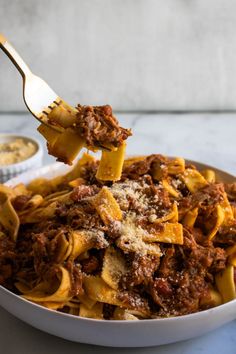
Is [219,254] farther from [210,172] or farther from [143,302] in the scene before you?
[210,172]

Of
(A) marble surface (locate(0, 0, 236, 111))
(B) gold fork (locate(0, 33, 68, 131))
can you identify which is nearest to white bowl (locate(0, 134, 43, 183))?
(B) gold fork (locate(0, 33, 68, 131))

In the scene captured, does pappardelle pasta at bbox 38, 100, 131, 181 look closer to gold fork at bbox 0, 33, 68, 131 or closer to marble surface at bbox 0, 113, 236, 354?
gold fork at bbox 0, 33, 68, 131

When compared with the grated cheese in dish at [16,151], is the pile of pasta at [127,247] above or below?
above

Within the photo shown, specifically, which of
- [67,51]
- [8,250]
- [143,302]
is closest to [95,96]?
[67,51]

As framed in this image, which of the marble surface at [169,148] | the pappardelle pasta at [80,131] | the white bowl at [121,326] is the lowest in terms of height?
the marble surface at [169,148]

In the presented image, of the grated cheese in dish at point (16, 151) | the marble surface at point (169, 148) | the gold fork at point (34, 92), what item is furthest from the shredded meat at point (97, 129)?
the grated cheese in dish at point (16, 151)

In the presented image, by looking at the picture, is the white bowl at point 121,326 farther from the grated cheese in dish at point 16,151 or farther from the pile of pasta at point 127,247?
the grated cheese in dish at point 16,151

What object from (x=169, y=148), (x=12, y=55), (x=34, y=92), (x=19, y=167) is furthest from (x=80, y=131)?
(x=169, y=148)
